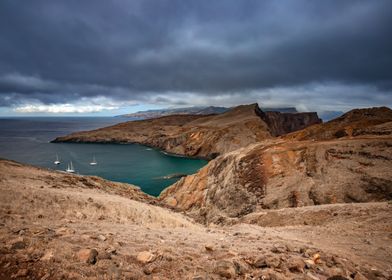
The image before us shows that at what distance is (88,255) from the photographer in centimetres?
593

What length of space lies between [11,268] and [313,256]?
313 inches

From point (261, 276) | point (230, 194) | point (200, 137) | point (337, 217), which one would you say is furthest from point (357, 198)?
point (200, 137)

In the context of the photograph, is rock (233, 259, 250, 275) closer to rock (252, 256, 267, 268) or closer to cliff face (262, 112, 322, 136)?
rock (252, 256, 267, 268)

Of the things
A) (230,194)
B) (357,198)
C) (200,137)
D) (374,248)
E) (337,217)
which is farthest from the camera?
(200,137)

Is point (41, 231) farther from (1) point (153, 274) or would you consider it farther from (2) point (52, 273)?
(1) point (153, 274)

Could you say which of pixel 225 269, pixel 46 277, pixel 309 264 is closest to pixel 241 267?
pixel 225 269

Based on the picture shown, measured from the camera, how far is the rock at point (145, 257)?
6145mm

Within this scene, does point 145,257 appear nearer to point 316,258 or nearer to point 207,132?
point 316,258

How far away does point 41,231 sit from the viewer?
24.3 ft

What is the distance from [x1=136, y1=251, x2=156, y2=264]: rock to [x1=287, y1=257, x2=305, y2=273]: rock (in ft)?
12.2

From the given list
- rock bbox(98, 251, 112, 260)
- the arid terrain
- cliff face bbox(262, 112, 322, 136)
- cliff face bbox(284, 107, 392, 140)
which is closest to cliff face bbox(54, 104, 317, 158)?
cliff face bbox(262, 112, 322, 136)

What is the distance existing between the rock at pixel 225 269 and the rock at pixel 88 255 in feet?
10.2

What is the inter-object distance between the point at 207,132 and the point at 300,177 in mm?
86428

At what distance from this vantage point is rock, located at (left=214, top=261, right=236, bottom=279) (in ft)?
18.8
